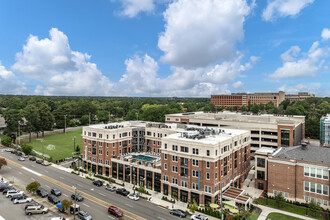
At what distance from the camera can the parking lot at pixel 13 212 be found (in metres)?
44.8

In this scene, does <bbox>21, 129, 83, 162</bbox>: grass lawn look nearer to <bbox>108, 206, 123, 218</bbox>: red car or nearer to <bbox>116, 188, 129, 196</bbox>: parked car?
<bbox>116, 188, 129, 196</bbox>: parked car

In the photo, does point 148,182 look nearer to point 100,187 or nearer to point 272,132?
point 100,187

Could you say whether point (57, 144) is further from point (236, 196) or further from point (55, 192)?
point (236, 196)

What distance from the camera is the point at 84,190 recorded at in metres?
58.4

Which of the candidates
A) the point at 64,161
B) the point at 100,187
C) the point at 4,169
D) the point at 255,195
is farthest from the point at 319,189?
the point at 4,169

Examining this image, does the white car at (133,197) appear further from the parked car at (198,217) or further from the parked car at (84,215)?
the parked car at (198,217)

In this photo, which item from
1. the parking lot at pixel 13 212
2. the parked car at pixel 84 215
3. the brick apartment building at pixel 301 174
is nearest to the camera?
the parked car at pixel 84 215

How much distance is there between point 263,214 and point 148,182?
28282 millimetres

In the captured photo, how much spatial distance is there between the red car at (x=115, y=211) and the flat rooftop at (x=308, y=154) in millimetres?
38606

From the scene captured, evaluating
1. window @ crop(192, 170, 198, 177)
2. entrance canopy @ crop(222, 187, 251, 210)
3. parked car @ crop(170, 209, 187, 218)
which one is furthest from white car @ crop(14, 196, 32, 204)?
entrance canopy @ crop(222, 187, 251, 210)

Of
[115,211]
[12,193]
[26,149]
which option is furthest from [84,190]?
[26,149]

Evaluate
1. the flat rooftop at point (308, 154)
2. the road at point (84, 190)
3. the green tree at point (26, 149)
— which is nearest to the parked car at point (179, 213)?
the road at point (84, 190)

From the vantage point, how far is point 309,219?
45125mm

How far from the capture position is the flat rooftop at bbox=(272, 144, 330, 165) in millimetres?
50719
